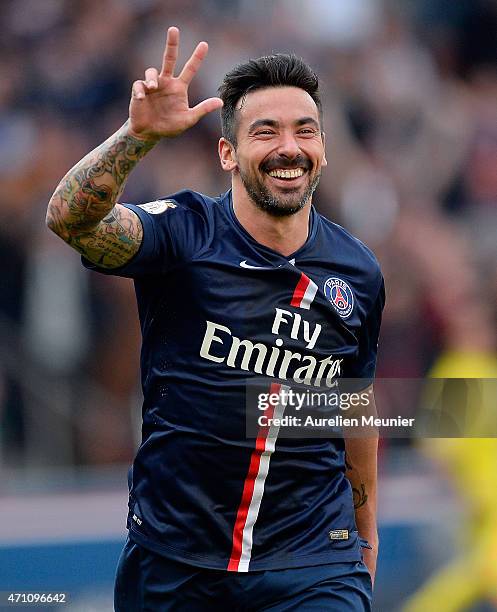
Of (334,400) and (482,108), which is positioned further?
(482,108)

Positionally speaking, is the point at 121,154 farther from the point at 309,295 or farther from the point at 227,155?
the point at 309,295

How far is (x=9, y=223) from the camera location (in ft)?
24.2

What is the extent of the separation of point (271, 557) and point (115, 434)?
3.68 meters

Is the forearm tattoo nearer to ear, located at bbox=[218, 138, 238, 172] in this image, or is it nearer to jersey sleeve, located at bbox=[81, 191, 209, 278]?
jersey sleeve, located at bbox=[81, 191, 209, 278]

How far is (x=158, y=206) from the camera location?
3.83 meters

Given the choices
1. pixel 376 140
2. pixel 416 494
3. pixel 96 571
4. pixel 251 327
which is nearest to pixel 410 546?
pixel 416 494

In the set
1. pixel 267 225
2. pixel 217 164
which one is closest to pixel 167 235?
pixel 267 225

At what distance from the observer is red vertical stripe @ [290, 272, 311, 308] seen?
3945mm

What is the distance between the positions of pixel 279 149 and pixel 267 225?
0.91 ft

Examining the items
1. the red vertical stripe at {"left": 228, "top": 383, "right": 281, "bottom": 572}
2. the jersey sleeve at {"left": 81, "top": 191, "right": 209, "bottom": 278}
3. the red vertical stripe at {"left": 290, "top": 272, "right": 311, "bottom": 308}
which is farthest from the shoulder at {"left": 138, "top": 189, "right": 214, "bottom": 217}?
the red vertical stripe at {"left": 228, "top": 383, "right": 281, "bottom": 572}

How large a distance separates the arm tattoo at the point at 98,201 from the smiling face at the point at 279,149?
1.83 ft

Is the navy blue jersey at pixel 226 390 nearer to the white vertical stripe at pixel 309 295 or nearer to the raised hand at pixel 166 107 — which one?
the white vertical stripe at pixel 309 295

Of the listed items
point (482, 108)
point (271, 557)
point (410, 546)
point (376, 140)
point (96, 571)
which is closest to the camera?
point (271, 557)

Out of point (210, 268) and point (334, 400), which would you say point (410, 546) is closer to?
point (334, 400)
